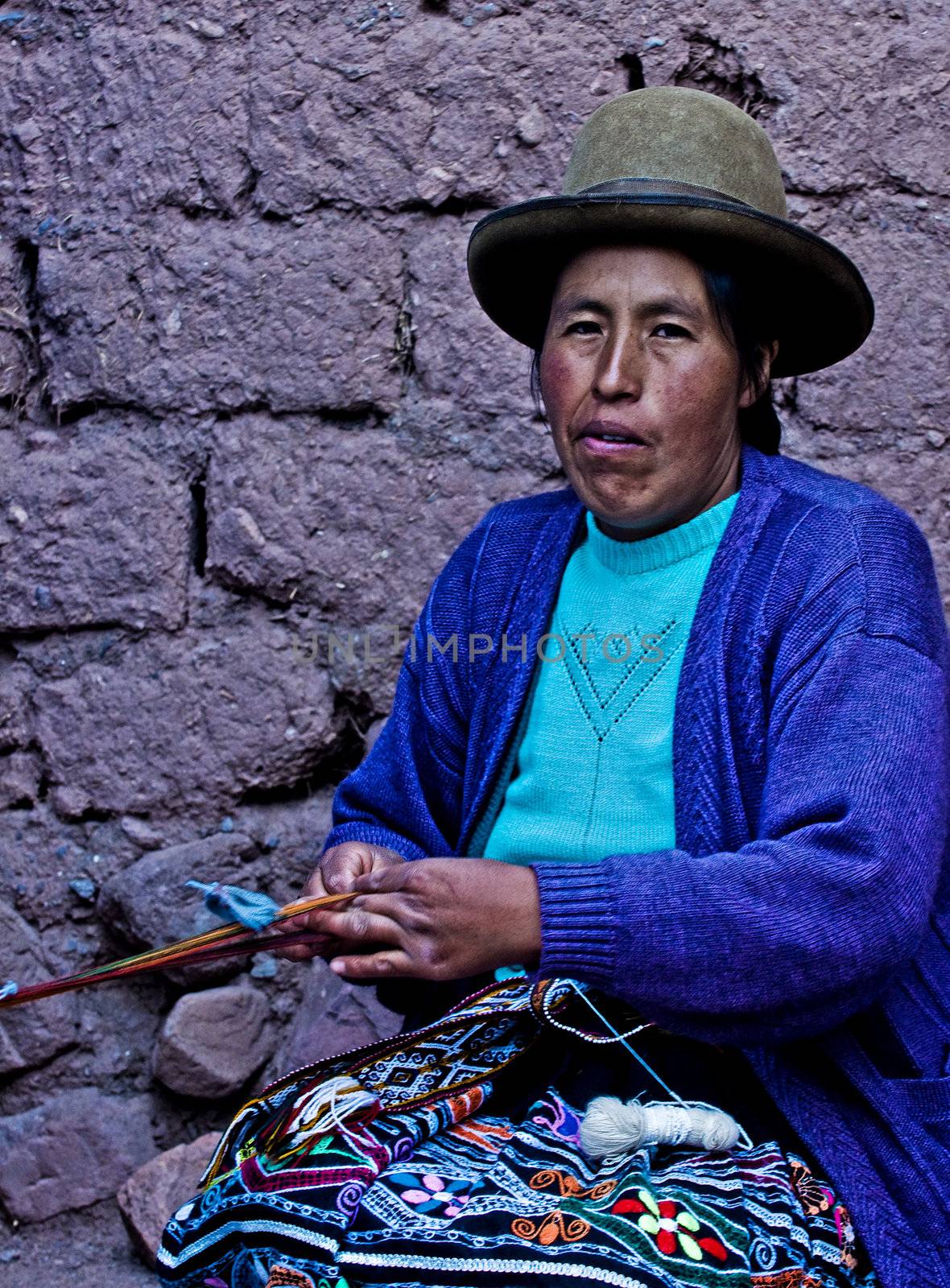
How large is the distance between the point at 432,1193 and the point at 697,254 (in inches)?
48.2

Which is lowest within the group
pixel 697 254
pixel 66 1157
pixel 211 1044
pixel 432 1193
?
pixel 66 1157

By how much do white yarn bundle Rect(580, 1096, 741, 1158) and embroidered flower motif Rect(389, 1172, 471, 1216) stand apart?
16 centimetres

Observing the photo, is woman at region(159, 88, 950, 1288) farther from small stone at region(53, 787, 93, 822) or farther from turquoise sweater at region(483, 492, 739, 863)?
small stone at region(53, 787, 93, 822)

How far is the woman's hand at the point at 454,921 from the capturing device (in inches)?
66.7

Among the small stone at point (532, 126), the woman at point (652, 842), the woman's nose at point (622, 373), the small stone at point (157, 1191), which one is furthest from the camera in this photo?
the small stone at point (532, 126)

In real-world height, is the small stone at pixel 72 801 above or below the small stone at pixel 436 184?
below

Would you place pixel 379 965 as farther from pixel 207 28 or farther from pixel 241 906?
pixel 207 28

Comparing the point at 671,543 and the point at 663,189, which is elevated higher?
the point at 663,189

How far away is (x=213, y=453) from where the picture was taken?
9.44ft

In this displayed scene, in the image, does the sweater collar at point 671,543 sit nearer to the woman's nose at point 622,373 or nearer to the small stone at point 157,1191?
the woman's nose at point 622,373

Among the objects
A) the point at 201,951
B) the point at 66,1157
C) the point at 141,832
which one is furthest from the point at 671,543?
the point at 66,1157

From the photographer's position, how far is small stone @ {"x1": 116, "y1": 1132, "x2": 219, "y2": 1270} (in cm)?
267

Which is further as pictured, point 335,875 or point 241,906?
point 335,875

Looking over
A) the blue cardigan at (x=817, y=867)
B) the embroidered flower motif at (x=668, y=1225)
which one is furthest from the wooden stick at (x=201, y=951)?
the embroidered flower motif at (x=668, y=1225)
